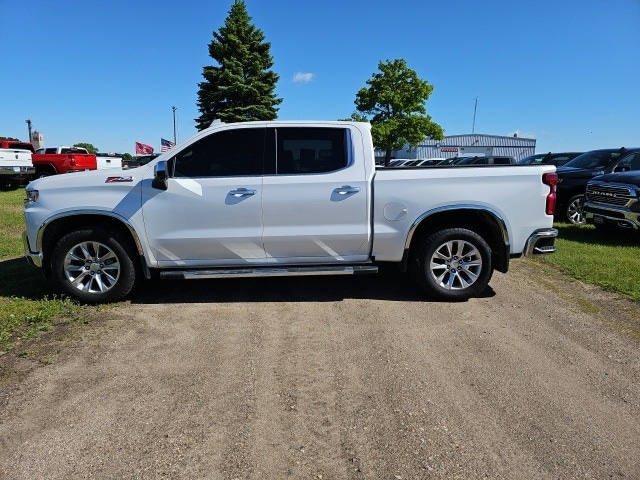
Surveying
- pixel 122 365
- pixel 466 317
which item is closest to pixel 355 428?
pixel 122 365

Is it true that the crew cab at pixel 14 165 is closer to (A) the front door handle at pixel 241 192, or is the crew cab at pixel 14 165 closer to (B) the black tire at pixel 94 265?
(B) the black tire at pixel 94 265

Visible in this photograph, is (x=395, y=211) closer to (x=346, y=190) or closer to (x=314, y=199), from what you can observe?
(x=346, y=190)

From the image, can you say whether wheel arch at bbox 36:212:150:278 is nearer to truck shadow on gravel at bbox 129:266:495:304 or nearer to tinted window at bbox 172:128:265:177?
truck shadow on gravel at bbox 129:266:495:304

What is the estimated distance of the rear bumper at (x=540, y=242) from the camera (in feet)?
17.0

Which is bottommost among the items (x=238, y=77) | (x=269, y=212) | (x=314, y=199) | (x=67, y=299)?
(x=67, y=299)

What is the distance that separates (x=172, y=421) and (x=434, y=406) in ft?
5.61

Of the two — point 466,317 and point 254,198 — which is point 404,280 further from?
point 254,198

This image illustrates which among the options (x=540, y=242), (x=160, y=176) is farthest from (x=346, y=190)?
(x=540, y=242)

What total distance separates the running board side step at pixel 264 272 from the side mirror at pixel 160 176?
0.94 m

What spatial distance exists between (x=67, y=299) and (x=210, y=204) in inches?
74.3

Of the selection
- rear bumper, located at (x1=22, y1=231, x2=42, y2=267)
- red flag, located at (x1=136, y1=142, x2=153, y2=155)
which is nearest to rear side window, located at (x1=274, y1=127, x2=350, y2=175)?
rear bumper, located at (x1=22, y1=231, x2=42, y2=267)

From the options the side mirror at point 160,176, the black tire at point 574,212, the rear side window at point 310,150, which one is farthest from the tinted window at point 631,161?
the side mirror at point 160,176

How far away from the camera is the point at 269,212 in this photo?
4977 mm

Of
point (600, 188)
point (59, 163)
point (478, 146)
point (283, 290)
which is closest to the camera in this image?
point (283, 290)
